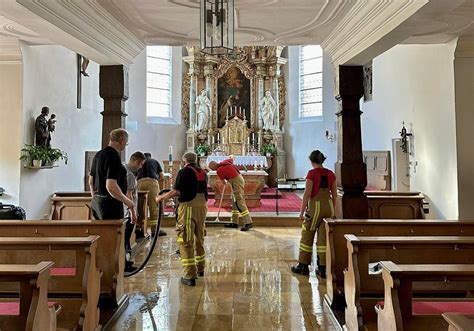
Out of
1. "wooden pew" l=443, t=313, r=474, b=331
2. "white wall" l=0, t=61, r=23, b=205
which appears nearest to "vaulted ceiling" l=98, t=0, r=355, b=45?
"white wall" l=0, t=61, r=23, b=205

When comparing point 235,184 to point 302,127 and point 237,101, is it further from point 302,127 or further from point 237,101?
point 237,101

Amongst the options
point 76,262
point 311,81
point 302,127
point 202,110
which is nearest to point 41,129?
point 76,262

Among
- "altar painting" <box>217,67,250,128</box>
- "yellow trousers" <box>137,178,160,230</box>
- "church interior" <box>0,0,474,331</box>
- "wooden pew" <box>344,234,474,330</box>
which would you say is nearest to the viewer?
"wooden pew" <box>344,234,474,330</box>

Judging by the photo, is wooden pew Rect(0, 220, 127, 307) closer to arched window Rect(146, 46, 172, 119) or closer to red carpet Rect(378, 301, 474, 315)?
red carpet Rect(378, 301, 474, 315)

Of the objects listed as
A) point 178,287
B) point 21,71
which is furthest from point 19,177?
point 178,287

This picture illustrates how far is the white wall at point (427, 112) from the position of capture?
6.22 metres

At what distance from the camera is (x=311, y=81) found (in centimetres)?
1485

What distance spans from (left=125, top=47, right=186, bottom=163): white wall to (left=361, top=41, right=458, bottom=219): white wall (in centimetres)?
807

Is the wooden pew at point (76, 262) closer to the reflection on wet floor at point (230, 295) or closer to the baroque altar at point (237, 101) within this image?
the reflection on wet floor at point (230, 295)

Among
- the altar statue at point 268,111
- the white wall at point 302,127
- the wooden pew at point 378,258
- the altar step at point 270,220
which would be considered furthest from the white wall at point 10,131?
the white wall at point 302,127

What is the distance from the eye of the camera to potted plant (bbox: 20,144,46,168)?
254 inches

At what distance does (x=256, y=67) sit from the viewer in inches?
603

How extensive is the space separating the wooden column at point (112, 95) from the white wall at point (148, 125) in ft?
23.9

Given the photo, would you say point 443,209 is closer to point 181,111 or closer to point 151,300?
point 151,300
